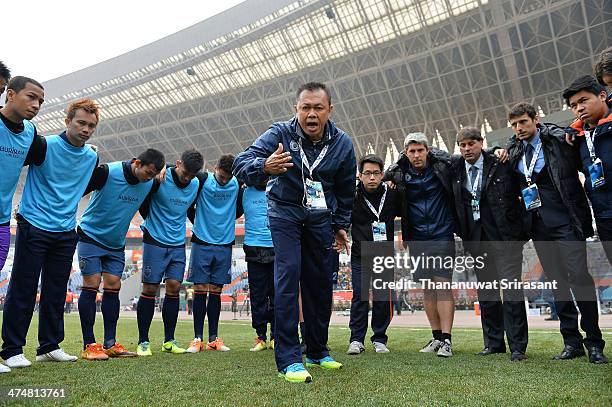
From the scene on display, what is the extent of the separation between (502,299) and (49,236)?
3633mm

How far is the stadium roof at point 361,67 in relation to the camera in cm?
2455

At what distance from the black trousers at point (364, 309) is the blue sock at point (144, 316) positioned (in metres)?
1.92

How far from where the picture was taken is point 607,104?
3.10 metres

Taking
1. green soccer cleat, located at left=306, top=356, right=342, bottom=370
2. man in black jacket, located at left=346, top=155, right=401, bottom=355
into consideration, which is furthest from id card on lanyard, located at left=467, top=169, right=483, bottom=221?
green soccer cleat, located at left=306, top=356, right=342, bottom=370

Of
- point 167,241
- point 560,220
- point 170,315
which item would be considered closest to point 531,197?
point 560,220

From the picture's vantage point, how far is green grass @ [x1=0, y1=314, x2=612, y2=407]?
1941 millimetres

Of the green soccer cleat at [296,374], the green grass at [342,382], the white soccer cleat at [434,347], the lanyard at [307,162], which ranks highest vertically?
the lanyard at [307,162]

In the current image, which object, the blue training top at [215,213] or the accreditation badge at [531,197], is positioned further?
the blue training top at [215,213]

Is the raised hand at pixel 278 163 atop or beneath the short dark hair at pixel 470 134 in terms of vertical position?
beneath

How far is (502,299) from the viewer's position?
3.81 meters

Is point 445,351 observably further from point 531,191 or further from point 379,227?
point 531,191

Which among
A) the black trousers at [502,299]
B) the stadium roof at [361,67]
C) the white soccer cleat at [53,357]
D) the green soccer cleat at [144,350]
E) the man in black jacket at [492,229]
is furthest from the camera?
the stadium roof at [361,67]

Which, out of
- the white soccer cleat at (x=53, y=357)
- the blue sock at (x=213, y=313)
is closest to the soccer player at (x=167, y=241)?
the blue sock at (x=213, y=313)

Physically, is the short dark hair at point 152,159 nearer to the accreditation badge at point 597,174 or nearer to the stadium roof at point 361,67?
the accreditation badge at point 597,174
